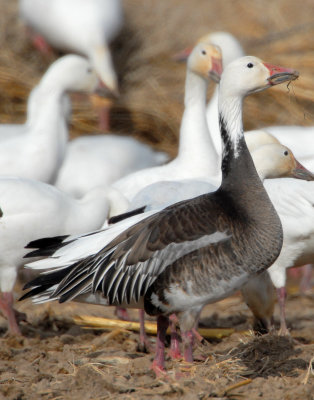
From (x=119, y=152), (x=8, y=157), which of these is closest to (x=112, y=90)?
(x=119, y=152)

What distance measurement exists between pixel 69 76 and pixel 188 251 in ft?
11.2

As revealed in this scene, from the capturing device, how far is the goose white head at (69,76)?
7090mm

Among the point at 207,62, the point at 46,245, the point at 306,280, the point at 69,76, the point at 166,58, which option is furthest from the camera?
the point at 166,58

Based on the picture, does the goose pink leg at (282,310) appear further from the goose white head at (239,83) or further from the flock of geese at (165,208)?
the goose white head at (239,83)

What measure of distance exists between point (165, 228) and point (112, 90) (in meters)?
4.17

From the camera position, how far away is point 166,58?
31.9ft

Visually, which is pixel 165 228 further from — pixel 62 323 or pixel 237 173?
pixel 62 323

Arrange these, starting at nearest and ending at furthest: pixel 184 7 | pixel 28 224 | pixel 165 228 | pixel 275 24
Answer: pixel 165 228
pixel 28 224
pixel 275 24
pixel 184 7

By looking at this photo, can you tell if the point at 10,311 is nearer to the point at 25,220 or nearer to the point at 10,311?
the point at 10,311

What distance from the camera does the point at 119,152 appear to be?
786cm

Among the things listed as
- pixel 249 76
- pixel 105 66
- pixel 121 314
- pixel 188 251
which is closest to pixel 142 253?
pixel 188 251

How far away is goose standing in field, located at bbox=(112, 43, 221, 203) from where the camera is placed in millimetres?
6215

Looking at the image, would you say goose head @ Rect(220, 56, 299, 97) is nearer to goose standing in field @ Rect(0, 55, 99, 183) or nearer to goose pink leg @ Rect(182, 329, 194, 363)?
goose pink leg @ Rect(182, 329, 194, 363)

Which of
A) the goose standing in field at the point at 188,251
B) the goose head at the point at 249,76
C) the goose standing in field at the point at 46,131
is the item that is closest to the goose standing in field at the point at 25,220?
the goose standing in field at the point at 188,251
